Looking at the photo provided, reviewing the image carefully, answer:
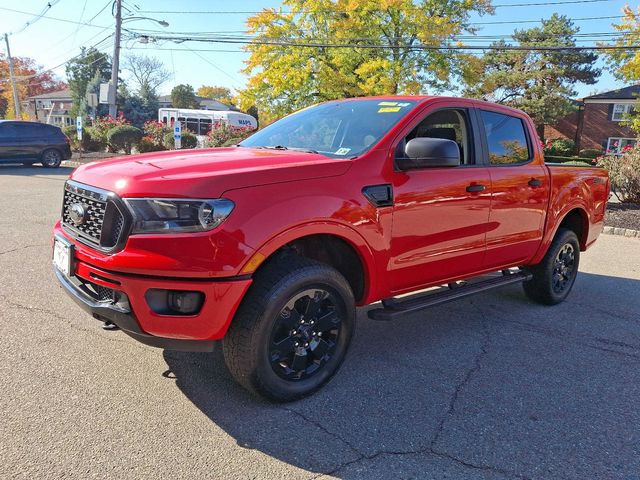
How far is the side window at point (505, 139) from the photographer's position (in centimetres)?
418

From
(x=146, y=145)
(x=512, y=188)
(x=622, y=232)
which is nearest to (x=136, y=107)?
(x=146, y=145)

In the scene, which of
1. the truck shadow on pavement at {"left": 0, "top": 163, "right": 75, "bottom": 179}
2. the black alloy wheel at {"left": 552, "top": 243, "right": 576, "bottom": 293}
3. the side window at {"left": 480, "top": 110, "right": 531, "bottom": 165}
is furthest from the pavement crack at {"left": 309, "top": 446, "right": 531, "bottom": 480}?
the truck shadow on pavement at {"left": 0, "top": 163, "right": 75, "bottom": 179}

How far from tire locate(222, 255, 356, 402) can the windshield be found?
2.99 ft

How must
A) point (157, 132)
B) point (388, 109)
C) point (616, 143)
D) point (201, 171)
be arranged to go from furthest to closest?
point (616, 143) → point (157, 132) → point (388, 109) → point (201, 171)

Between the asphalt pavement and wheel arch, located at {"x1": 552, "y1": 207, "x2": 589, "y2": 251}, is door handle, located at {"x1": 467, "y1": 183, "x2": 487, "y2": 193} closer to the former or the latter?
the asphalt pavement

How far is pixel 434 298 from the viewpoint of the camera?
370 centimetres

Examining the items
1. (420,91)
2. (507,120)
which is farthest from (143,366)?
(420,91)

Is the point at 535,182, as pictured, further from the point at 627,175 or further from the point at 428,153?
the point at 627,175

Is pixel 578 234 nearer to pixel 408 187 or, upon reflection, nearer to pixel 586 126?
pixel 408 187

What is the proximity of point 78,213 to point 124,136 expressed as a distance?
20.6 metres

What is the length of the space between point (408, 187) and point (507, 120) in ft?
5.97

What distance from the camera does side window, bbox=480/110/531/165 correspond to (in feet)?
13.7

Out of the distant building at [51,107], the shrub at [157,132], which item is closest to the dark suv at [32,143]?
the shrub at [157,132]

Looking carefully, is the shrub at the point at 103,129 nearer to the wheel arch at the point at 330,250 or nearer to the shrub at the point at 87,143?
the shrub at the point at 87,143
